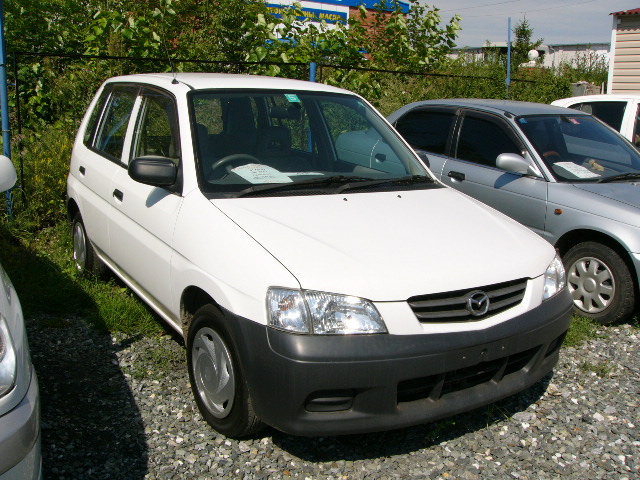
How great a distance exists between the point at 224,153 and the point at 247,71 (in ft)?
18.7

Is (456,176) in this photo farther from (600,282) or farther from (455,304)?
(455,304)

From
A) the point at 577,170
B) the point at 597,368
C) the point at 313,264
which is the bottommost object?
the point at 597,368

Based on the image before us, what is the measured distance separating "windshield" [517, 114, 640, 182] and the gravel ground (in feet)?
6.93

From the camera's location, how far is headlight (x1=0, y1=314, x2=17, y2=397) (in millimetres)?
2320

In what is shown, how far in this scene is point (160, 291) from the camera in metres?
4.01

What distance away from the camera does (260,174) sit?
4.04 m

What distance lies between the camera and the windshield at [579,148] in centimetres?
586

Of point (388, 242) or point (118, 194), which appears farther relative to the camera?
point (118, 194)

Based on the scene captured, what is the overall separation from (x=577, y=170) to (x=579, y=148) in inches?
17.3

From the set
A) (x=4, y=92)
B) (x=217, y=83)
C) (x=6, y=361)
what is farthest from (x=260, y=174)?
Answer: (x=4, y=92)

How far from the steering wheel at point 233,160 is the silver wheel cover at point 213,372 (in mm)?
1028

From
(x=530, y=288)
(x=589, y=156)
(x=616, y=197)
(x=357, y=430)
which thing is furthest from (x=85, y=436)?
(x=589, y=156)

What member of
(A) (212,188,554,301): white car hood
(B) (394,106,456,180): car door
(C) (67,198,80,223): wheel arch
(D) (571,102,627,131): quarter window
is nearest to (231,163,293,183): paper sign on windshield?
(A) (212,188,554,301): white car hood

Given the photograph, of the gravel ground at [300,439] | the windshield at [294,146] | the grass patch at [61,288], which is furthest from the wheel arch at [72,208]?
the windshield at [294,146]
